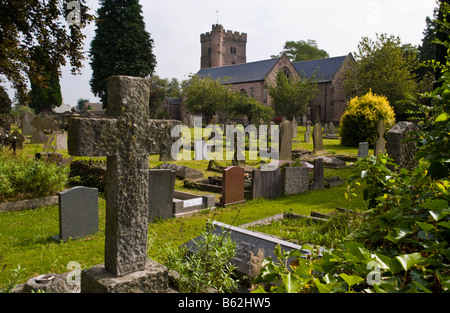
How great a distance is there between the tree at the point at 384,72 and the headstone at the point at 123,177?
33.5 m

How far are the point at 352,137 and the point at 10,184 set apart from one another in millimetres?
18114

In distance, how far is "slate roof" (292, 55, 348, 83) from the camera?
157ft

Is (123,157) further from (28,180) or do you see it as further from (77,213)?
(28,180)

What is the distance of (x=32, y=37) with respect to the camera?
907 cm

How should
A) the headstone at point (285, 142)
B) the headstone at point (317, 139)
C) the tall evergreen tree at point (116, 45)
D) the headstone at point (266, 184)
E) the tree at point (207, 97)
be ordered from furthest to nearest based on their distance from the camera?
the tall evergreen tree at point (116, 45) < the tree at point (207, 97) < the headstone at point (317, 139) < the headstone at point (285, 142) < the headstone at point (266, 184)

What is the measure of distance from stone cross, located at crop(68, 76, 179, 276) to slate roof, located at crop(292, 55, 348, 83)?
45.9m

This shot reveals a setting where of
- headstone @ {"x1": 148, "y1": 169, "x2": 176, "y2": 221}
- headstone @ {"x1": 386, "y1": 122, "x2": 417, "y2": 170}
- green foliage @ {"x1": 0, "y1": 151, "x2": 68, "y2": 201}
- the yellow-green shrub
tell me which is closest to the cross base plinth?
headstone @ {"x1": 148, "y1": 169, "x2": 176, "y2": 221}

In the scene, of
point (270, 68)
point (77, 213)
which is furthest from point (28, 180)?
point (270, 68)

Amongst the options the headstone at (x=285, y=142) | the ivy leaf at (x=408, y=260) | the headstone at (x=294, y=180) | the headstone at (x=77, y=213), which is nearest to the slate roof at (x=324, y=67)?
the headstone at (x=285, y=142)

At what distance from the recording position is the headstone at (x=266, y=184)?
9.02 metres

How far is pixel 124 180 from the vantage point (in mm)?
2742

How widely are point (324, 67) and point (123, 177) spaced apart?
2005 inches

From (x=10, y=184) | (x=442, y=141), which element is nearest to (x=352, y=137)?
(x=10, y=184)

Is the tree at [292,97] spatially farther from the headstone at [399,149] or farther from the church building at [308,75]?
the headstone at [399,149]
